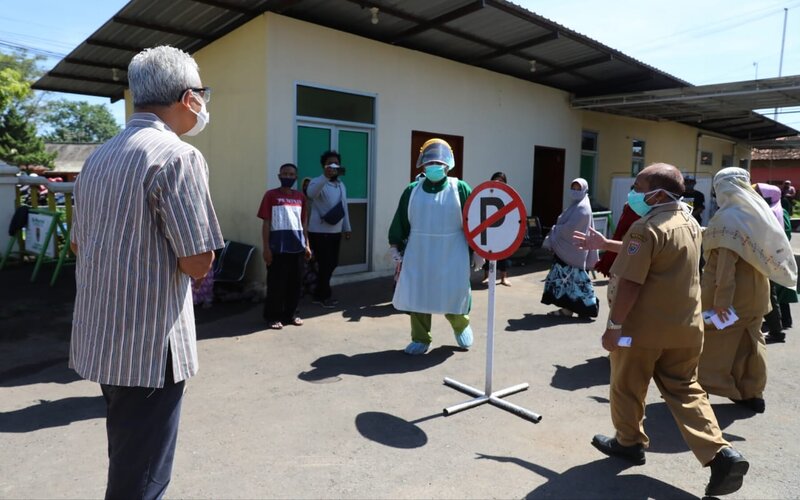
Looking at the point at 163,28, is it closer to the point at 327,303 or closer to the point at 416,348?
the point at 327,303

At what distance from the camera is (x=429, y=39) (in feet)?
28.8

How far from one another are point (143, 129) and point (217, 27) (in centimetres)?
694

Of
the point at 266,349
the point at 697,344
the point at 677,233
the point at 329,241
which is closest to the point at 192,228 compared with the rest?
the point at 677,233

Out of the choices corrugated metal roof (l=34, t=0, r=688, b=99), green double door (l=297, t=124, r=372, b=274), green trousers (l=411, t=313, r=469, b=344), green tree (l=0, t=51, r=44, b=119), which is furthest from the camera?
green tree (l=0, t=51, r=44, b=119)

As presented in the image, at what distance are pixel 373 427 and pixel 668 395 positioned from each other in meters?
1.87

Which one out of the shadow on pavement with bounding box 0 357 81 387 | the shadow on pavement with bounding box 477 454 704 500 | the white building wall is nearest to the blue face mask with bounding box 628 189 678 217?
the shadow on pavement with bounding box 477 454 704 500

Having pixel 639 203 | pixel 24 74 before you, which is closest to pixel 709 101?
pixel 639 203

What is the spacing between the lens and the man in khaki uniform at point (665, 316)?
2.94 meters

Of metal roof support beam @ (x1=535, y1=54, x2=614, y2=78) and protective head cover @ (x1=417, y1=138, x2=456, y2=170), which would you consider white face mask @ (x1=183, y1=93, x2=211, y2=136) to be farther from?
metal roof support beam @ (x1=535, y1=54, x2=614, y2=78)

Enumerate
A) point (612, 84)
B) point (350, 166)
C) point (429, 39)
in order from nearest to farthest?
point (350, 166)
point (429, 39)
point (612, 84)

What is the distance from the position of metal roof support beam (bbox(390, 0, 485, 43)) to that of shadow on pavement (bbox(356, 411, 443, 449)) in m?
5.72

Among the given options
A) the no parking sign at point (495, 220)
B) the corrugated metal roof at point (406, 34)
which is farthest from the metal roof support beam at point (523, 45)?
the no parking sign at point (495, 220)

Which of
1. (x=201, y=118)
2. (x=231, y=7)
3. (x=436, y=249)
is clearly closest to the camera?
(x=201, y=118)

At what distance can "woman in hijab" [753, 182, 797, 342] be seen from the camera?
17.7 feet
